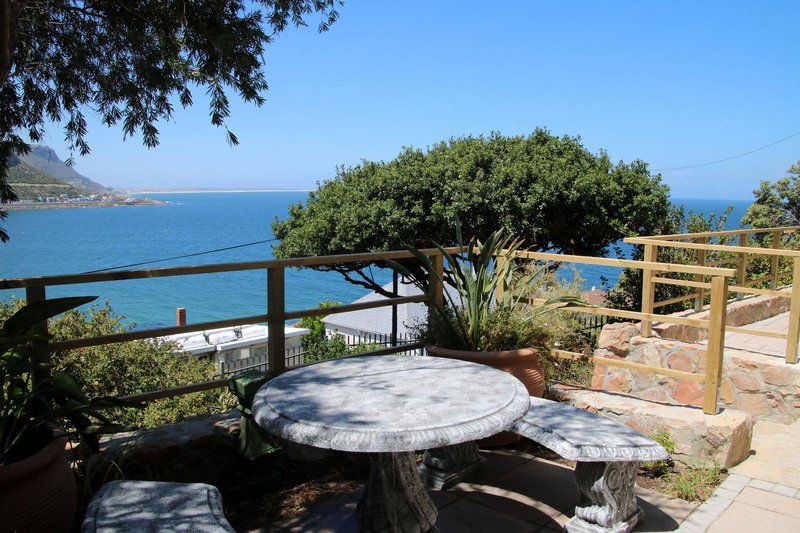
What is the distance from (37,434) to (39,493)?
0.40 meters

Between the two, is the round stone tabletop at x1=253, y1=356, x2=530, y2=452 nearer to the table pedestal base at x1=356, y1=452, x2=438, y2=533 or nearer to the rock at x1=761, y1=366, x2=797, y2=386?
the table pedestal base at x1=356, y1=452, x2=438, y2=533

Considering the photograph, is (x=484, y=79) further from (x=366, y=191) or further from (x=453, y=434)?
(x=453, y=434)

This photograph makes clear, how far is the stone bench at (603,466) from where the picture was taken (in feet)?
9.10

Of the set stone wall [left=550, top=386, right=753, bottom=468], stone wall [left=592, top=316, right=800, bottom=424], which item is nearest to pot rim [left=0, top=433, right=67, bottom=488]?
stone wall [left=550, top=386, right=753, bottom=468]

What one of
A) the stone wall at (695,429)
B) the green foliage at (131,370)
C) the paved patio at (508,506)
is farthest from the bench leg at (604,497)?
the green foliage at (131,370)

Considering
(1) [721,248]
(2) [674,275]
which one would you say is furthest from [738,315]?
(1) [721,248]

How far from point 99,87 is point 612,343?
5.19 meters

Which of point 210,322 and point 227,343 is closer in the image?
point 210,322

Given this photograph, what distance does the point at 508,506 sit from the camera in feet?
10.8

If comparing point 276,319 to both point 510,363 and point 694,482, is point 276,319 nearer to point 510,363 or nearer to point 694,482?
point 510,363

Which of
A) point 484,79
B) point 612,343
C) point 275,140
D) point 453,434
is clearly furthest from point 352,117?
point 453,434

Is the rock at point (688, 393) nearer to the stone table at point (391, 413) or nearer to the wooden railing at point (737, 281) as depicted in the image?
the wooden railing at point (737, 281)

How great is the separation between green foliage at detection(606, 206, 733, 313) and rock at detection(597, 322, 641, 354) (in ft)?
7.89

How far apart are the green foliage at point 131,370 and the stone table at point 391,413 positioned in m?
4.07
